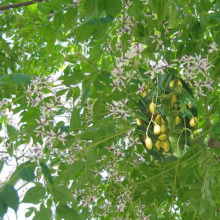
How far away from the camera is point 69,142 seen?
39.3 inches

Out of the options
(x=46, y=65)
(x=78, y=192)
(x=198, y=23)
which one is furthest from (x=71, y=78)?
→ (x=46, y=65)

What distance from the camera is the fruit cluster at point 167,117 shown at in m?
A: 0.76

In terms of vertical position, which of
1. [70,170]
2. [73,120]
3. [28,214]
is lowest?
[28,214]

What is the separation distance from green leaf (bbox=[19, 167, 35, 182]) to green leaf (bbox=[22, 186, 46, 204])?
0.11 m

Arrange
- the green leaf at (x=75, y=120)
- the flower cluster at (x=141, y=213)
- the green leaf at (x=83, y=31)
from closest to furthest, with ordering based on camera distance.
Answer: the green leaf at (x=83, y=31) < the green leaf at (x=75, y=120) < the flower cluster at (x=141, y=213)

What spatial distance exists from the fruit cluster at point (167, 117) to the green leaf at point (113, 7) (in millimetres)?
175

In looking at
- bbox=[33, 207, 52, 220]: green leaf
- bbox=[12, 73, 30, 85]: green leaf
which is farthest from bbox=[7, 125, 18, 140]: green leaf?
bbox=[33, 207, 52, 220]: green leaf

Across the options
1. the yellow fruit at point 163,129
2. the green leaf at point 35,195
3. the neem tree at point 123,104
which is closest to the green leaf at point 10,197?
the neem tree at point 123,104

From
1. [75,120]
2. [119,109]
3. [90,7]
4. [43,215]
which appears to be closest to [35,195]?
[43,215]

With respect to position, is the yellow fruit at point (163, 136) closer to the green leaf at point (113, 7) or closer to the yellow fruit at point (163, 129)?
the yellow fruit at point (163, 129)

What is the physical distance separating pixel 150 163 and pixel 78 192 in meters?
0.31

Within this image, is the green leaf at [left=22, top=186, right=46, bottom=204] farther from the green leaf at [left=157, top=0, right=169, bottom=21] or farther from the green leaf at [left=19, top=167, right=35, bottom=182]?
the green leaf at [left=157, top=0, right=169, bottom=21]

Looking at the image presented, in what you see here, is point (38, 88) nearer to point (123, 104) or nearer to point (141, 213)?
point (123, 104)

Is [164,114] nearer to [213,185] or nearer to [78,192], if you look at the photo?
[213,185]
